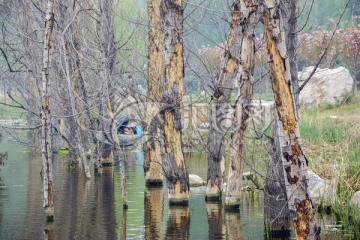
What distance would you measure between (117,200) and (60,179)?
418 cm

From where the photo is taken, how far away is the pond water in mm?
13102

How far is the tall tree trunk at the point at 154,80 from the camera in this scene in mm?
18938

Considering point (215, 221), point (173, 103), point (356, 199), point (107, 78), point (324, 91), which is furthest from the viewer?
point (324, 91)

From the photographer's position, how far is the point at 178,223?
14.3 meters

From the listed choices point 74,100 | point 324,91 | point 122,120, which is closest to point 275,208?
point 74,100

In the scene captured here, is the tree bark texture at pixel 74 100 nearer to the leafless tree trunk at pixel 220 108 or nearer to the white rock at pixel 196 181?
the white rock at pixel 196 181

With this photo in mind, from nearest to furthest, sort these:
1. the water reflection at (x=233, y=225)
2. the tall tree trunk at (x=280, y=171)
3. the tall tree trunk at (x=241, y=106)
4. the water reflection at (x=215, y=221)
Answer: the tall tree trunk at (x=280, y=171)
the water reflection at (x=233, y=225)
the water reflection at (x=215, y=221)
the tall tree trunk at (x=241, y=106)

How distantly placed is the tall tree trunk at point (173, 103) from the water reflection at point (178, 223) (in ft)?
1.61

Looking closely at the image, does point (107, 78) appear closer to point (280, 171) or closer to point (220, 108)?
point (220, 108)

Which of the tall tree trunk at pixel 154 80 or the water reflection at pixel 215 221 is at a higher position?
the tall tree trunk at pixel 154 80

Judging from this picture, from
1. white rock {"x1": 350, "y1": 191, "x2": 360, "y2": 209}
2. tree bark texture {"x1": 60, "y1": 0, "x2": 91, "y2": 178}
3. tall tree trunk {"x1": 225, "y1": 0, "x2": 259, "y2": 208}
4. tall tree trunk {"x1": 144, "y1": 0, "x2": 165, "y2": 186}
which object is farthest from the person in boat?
white rock {"x1": 350, "y1": 191, "x2": 360, "y2": 209}

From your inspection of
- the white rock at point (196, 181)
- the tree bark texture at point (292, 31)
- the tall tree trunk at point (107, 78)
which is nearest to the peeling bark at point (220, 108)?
the tall tree trunk at point (107, 78)

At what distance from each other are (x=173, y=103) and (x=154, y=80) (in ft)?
10.4

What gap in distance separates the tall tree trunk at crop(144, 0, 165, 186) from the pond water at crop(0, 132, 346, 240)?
1.77 ft
